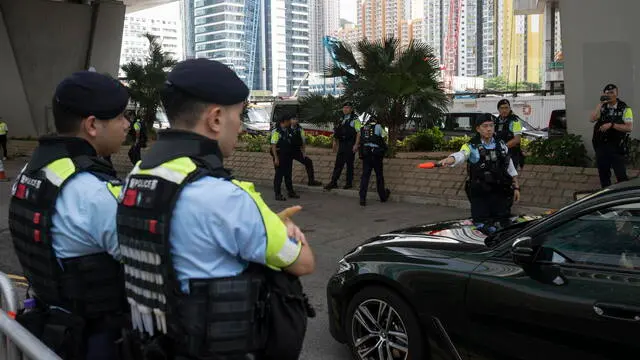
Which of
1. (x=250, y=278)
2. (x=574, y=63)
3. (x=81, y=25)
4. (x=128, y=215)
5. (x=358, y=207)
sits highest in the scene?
(x=81, y=25)

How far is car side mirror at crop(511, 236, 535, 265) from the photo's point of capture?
3.18 meters

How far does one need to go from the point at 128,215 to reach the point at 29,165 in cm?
82

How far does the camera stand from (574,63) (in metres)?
10.7

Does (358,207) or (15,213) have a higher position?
(15,213)

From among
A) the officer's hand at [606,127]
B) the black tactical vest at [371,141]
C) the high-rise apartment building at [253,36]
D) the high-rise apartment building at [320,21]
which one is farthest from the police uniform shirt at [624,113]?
the high-rise apartment building at [320,21]

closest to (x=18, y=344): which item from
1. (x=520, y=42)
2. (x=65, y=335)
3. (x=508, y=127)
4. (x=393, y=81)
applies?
(x=65, y=335)

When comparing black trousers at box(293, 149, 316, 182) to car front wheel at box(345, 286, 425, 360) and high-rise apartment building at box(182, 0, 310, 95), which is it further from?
high-rise apartment building at box(182, 0, 310, 95)

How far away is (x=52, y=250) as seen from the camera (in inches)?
87.0

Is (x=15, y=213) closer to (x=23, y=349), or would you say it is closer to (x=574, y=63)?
(x=23, y=349)

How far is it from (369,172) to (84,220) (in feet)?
28.5

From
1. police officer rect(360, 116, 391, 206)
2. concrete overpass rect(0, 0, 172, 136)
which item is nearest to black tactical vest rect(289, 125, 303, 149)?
police officer rect(360, 116, 391, 206)

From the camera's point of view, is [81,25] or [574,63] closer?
[574,63]

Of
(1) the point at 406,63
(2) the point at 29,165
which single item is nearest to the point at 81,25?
(1) the point at 406,63

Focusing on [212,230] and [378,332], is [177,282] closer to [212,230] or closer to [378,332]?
[212,230]
